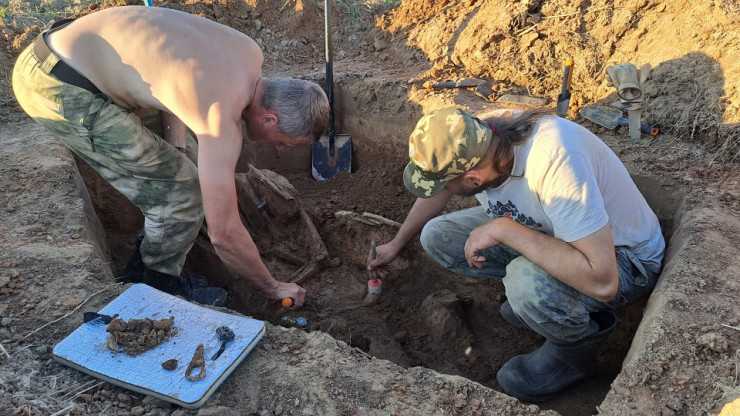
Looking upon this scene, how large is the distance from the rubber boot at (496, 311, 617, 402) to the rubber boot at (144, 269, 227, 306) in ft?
5.73

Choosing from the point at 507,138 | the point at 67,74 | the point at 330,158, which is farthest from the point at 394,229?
the point at 67,74

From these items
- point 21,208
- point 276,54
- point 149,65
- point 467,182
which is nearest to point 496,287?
point 467,182

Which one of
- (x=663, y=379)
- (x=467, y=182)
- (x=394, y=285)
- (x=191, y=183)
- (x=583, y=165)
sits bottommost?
(x=394, y=285)

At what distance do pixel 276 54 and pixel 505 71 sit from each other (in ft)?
8.38

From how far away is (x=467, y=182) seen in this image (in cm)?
229

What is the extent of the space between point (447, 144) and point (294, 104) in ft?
3.05

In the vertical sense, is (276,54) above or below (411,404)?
above

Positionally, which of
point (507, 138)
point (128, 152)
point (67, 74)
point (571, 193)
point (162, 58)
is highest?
point (162, 58)

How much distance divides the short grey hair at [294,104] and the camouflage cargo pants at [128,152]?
0.73 meters

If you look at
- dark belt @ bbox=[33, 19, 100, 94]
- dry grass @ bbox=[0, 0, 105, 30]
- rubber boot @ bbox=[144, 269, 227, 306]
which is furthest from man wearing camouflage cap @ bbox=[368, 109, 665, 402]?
dry grass @ bbox=[0, 0, 105, 30]

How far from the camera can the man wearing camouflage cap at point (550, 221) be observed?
2.06m

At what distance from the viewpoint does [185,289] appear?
10.6ft

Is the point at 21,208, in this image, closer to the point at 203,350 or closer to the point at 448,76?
the point at 203,350

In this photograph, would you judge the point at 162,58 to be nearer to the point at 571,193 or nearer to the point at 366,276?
the point at 571,193
